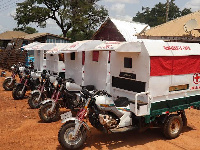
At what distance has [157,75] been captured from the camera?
592 cm

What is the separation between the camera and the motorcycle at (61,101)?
7.48 metres

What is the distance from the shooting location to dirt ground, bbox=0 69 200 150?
5816 millimetres

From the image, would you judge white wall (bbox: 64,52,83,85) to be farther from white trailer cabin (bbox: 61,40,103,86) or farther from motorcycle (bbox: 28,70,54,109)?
motorcycle (bbox: 28,70,54,109)

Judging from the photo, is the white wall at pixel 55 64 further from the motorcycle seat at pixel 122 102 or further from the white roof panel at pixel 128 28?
the white roof panel at pixel 128 28

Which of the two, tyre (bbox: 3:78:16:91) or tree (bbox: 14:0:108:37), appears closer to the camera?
tyre (bbox: 3:78:16:91)

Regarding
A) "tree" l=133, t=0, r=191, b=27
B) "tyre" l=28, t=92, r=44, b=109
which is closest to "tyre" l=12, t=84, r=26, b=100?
"tyre" l=28, t=92, r=44, b=109

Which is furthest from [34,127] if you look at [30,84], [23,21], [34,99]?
[23,21]

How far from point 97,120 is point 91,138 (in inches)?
35.3

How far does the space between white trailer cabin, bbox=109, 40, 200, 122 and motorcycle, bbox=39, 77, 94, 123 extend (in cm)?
158

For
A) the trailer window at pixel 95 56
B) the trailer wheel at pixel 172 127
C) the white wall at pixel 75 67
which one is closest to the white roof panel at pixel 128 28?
the white wall at pixel 75 67

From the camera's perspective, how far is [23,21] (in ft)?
120

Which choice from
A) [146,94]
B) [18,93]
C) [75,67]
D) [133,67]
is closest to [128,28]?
[75,67]

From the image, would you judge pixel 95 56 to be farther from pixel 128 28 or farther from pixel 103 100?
pixel 128 28

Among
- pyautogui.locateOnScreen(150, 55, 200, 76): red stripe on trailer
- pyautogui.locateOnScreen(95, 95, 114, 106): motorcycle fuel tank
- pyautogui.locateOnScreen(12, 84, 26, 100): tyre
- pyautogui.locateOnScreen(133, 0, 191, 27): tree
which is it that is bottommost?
pyautogui.locateOnScreen(12, 84, 26, 100): tyre
